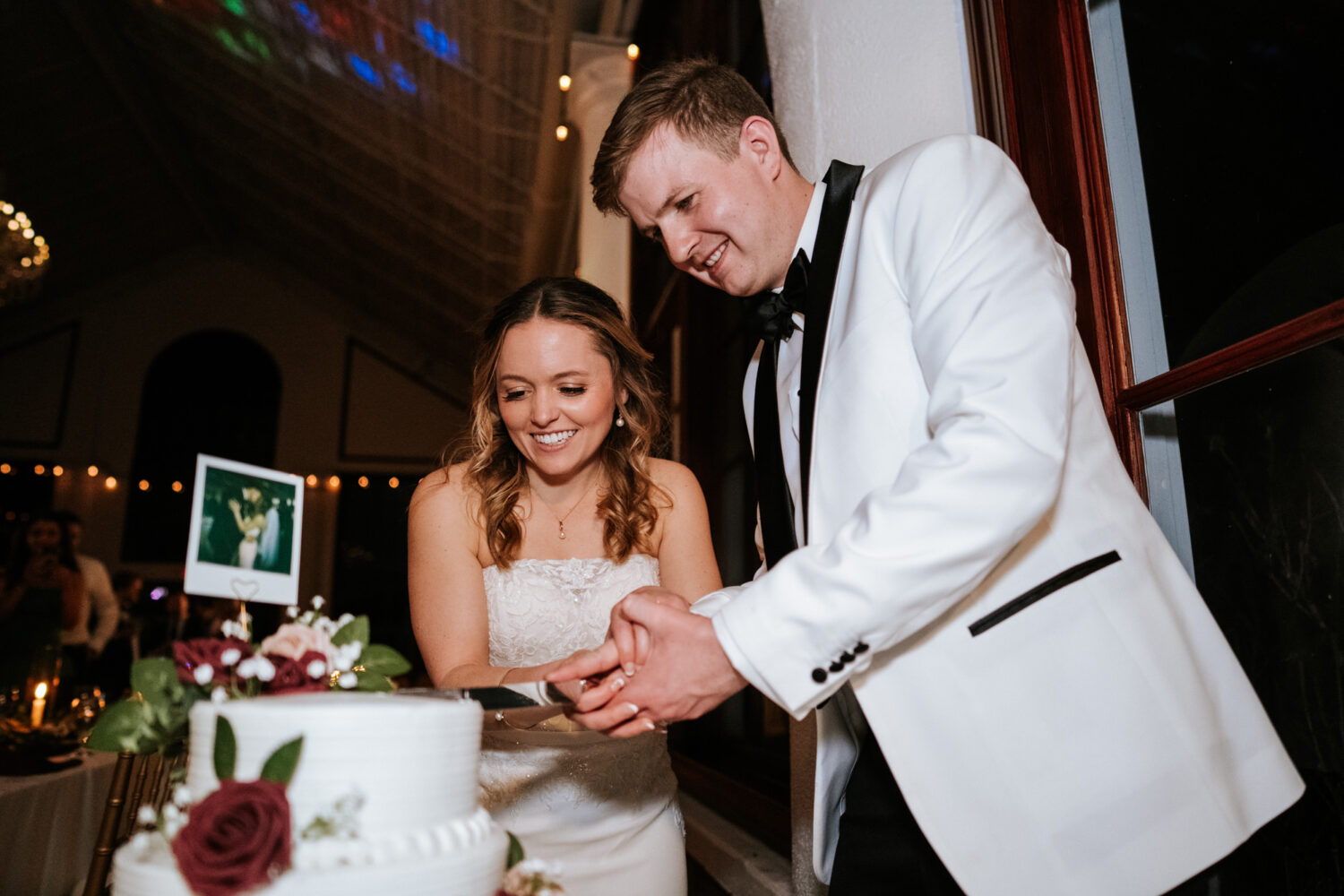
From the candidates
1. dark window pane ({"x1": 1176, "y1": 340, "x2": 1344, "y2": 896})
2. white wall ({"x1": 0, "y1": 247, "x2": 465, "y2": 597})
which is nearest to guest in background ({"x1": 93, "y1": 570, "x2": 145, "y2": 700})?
white wall ({"x1": 0, "y1": 247, "x2": 465, "y2": 597})

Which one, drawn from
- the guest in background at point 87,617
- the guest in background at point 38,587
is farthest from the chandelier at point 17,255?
the guest in background at point 38,587

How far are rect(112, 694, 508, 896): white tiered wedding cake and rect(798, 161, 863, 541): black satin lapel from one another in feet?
2.11

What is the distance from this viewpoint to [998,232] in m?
1.11

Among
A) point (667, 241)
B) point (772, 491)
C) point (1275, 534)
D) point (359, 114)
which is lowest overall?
point (1275, 534)

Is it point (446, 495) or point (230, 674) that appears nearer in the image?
point (230, 674)

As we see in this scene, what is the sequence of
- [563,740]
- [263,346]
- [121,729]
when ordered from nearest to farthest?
[121,729]
[563,740]
[263,346]

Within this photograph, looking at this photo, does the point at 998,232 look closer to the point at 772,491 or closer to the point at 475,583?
the point at 772,491

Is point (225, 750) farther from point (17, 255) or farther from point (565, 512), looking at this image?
point (17, 255)

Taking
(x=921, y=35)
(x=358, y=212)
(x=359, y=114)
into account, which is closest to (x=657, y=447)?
(x=921, y=35)

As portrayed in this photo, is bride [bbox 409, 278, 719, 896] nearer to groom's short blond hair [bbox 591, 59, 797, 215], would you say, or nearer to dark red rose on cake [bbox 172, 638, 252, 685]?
groom's short blond hair [bbox 591, 59, 797, 215]

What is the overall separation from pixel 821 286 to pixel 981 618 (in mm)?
551

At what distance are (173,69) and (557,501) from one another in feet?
33.6

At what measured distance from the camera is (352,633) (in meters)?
0.98

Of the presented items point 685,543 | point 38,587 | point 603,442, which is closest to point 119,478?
point 38,587
